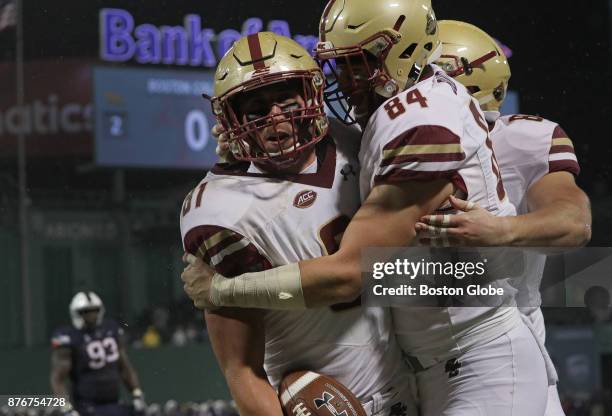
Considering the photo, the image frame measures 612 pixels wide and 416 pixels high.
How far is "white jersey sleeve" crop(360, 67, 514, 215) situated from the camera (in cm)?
113

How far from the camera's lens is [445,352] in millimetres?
1237

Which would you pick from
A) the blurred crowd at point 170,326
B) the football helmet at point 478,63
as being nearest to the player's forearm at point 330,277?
the football helmet at point 478,63

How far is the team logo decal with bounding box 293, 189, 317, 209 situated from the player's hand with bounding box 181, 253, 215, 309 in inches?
4.6

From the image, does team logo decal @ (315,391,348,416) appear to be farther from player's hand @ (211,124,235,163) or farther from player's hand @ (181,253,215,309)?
player's hand @ (211,124,235,163)

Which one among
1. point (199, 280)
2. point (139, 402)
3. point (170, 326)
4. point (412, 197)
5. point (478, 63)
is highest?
point (478, 63)

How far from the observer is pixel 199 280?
1.23 metres

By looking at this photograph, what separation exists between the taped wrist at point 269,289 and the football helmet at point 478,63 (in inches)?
18.1

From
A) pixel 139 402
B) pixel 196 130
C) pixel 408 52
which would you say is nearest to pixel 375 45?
pixel 408 52

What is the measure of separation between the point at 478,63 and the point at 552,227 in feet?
0.98

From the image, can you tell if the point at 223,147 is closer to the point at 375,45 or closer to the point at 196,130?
the point at 375,45

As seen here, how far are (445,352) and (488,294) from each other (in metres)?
0.08

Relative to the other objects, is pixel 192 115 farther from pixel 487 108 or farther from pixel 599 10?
pixel 487 108

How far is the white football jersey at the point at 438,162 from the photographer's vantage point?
1.13 m

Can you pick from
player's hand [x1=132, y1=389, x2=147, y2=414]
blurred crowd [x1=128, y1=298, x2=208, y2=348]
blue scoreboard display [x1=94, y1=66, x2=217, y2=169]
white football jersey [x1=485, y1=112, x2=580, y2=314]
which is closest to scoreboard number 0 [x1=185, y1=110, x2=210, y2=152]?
blue scoreboard display [x1=94, y1=66, x2=217, y2=169]
